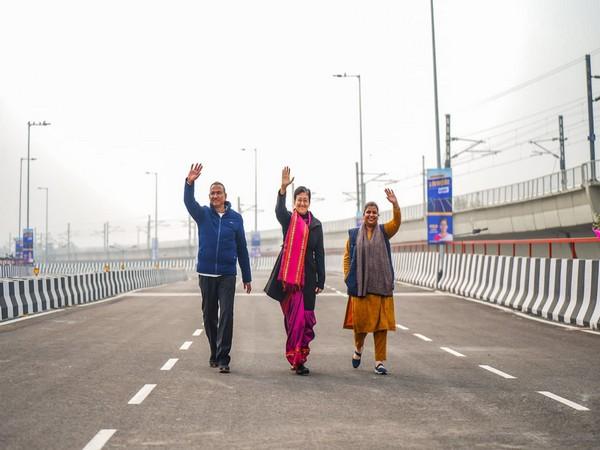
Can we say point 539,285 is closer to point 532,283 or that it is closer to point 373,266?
point 532,283

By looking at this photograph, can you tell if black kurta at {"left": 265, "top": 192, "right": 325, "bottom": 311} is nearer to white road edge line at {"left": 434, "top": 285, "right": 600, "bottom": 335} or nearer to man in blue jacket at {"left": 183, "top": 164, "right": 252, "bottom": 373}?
man in blue jacket at {"left": 183, "top": 164, "right": 252, "bottom": 373}

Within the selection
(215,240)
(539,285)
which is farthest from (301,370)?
(539,285)

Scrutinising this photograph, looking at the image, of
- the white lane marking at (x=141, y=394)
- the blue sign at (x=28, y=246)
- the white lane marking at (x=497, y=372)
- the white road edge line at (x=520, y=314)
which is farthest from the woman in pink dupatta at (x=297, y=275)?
the blue sign at (x=28, y=246)

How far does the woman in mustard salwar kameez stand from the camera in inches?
371

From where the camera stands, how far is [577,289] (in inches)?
625

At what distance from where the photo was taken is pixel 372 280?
31.1ft

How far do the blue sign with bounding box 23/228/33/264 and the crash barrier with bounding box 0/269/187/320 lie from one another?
34.5 meters

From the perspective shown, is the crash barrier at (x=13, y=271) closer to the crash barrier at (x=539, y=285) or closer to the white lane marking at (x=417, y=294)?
the white lane marking at (x=417, y=294)

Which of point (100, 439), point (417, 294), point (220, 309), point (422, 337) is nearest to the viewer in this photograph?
point (100, 439)

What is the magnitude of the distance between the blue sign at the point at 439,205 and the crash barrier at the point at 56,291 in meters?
11.7

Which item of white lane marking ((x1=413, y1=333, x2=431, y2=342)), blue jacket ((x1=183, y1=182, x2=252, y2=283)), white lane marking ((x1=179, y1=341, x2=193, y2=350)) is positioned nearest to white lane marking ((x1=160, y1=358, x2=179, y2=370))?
blue jacket ((x1=183, y1=182, x2=252, y2=283))

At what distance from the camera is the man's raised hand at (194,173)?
30.9 ft

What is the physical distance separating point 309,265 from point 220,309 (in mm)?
1084

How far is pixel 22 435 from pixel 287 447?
5.98 feet
